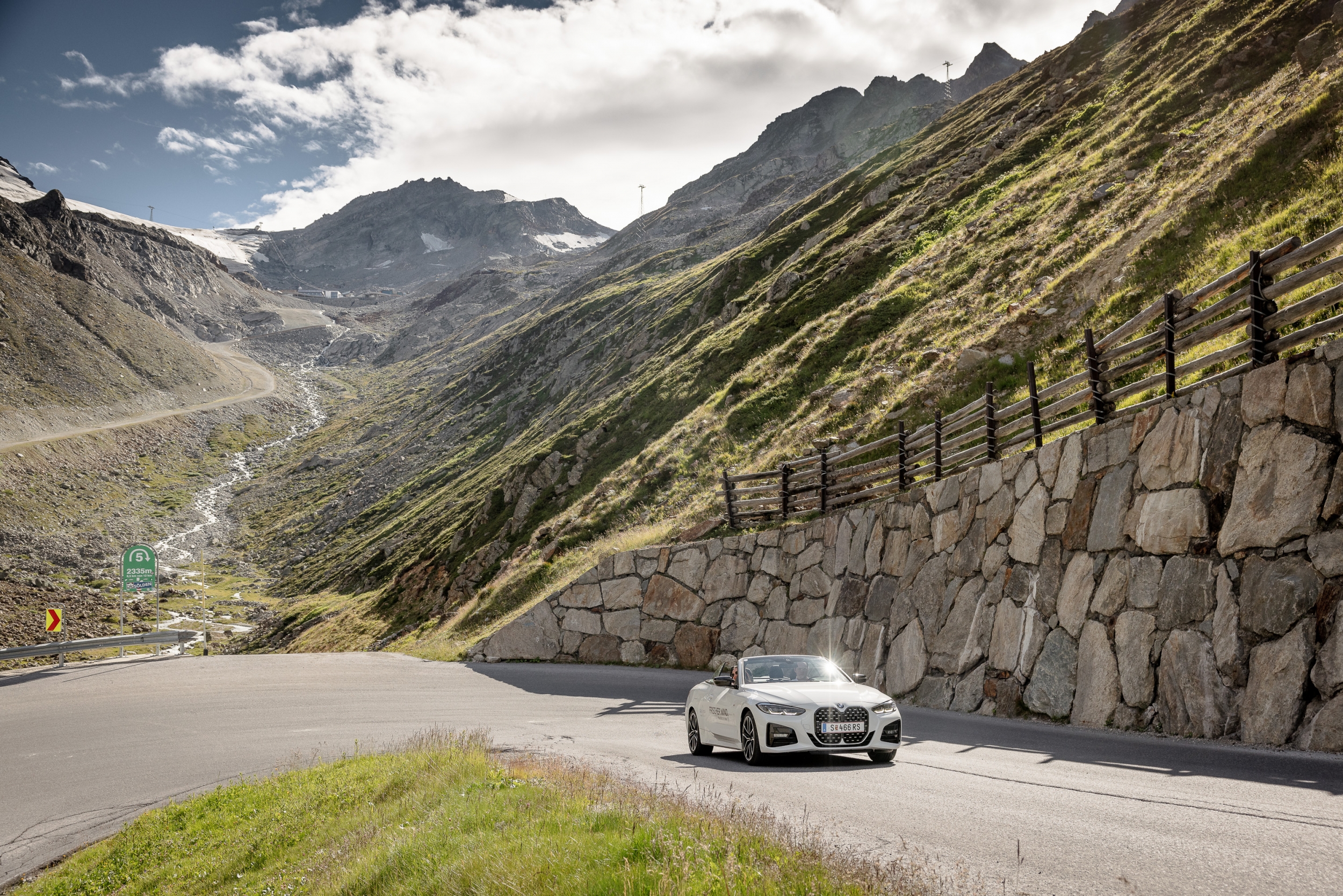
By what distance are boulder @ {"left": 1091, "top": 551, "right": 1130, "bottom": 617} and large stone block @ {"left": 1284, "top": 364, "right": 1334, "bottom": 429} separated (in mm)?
3030

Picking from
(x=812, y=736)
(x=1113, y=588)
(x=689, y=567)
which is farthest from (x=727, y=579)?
(x=812, y=736)

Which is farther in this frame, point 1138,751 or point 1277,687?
point 1138,751

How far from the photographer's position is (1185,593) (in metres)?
10.6

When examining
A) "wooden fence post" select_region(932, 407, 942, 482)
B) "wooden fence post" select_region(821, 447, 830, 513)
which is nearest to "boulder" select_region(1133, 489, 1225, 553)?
"wooden fence post" select_region(932, 407, 942, 482)

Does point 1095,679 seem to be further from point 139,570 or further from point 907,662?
point 139,570

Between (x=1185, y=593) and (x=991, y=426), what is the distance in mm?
6087

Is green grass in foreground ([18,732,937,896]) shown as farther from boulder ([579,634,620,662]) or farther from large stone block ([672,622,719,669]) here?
boulder ([579,634,620,662])

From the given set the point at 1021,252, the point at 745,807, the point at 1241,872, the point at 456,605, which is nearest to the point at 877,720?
the point at 745,807

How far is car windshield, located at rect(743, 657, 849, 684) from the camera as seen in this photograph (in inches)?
446

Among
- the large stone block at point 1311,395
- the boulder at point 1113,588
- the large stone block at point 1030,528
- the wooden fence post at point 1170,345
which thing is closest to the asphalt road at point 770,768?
the boulder at point 1113,588

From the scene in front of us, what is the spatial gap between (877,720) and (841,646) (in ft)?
28.2

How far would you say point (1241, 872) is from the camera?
5.01 m

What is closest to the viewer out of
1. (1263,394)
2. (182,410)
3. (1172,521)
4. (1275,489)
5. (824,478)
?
(1275,489)

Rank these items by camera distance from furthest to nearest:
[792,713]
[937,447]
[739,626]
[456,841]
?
[739,626], [937,447], [792,713], [456,841]
